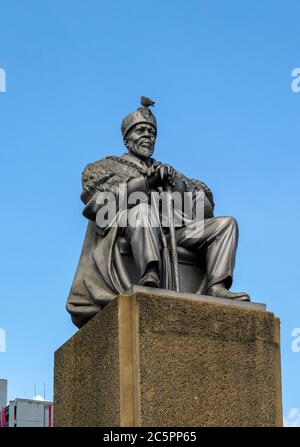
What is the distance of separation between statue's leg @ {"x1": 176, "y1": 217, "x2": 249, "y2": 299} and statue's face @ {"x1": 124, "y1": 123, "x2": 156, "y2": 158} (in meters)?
1.05

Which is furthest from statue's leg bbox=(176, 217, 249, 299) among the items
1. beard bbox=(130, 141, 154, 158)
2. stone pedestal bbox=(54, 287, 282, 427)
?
beard bbox=(130, 141, 154, 158)

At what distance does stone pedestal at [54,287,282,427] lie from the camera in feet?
27.6

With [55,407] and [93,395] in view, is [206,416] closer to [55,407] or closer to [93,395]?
[93,395]

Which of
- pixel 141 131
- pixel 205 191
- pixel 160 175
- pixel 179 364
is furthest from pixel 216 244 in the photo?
pixel 141 131

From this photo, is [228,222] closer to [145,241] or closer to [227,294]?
[227,294]

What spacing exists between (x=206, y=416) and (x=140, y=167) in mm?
2845

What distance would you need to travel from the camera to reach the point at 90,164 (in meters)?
10.2

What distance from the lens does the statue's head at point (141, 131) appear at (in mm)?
10367

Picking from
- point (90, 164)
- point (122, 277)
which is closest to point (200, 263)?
point (122, 277)

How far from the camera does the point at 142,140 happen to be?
10.4 m

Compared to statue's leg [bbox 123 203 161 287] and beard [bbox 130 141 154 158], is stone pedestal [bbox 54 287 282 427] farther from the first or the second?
beard [bbox 130 141 154 158]

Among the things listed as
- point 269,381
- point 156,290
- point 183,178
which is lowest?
point 269,381

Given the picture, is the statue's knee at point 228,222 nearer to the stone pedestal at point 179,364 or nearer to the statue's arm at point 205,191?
the statue's arm at point 205,191
